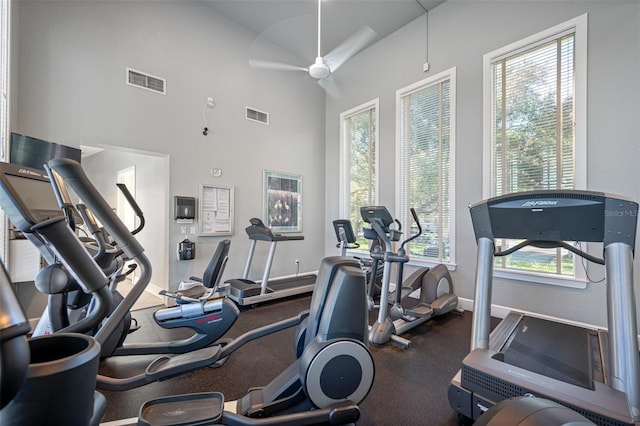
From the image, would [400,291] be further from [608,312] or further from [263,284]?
[263,284]

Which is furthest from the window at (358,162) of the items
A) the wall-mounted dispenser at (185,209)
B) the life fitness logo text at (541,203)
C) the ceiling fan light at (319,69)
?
the life fitness logo text at (541,203)

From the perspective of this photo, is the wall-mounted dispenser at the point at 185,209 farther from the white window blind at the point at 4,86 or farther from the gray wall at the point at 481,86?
the gray wall at the point at 481,86

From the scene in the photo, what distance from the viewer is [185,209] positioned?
415cm

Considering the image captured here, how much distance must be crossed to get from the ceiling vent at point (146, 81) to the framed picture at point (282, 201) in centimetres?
206

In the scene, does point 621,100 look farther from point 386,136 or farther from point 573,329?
point 386,136

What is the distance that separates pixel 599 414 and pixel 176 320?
2.89 metres

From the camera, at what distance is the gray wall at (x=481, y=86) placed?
9.32 ft

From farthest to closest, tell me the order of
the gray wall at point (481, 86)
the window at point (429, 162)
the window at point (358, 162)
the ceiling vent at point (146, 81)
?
1. the window at point (358, 162)
2. the window at point (429, 162)
3. the ceiling vent at point (146, 81)
4. the gray wall at point (481, 86)

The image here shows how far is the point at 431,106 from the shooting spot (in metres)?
4.48

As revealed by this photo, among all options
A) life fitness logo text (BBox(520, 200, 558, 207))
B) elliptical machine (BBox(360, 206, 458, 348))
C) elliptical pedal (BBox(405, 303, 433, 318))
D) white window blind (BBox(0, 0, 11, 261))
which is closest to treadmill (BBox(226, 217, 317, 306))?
elliptical machine (BBox(360, 206, 458, 348))

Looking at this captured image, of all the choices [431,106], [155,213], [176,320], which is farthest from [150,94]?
[431,106]

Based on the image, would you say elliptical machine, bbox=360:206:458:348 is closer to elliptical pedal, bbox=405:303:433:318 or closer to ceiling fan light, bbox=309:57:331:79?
elliptical pedal, bbox=405:303:433:318

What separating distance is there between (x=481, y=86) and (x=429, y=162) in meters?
1.24

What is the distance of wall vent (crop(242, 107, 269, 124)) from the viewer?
503 centimetres
